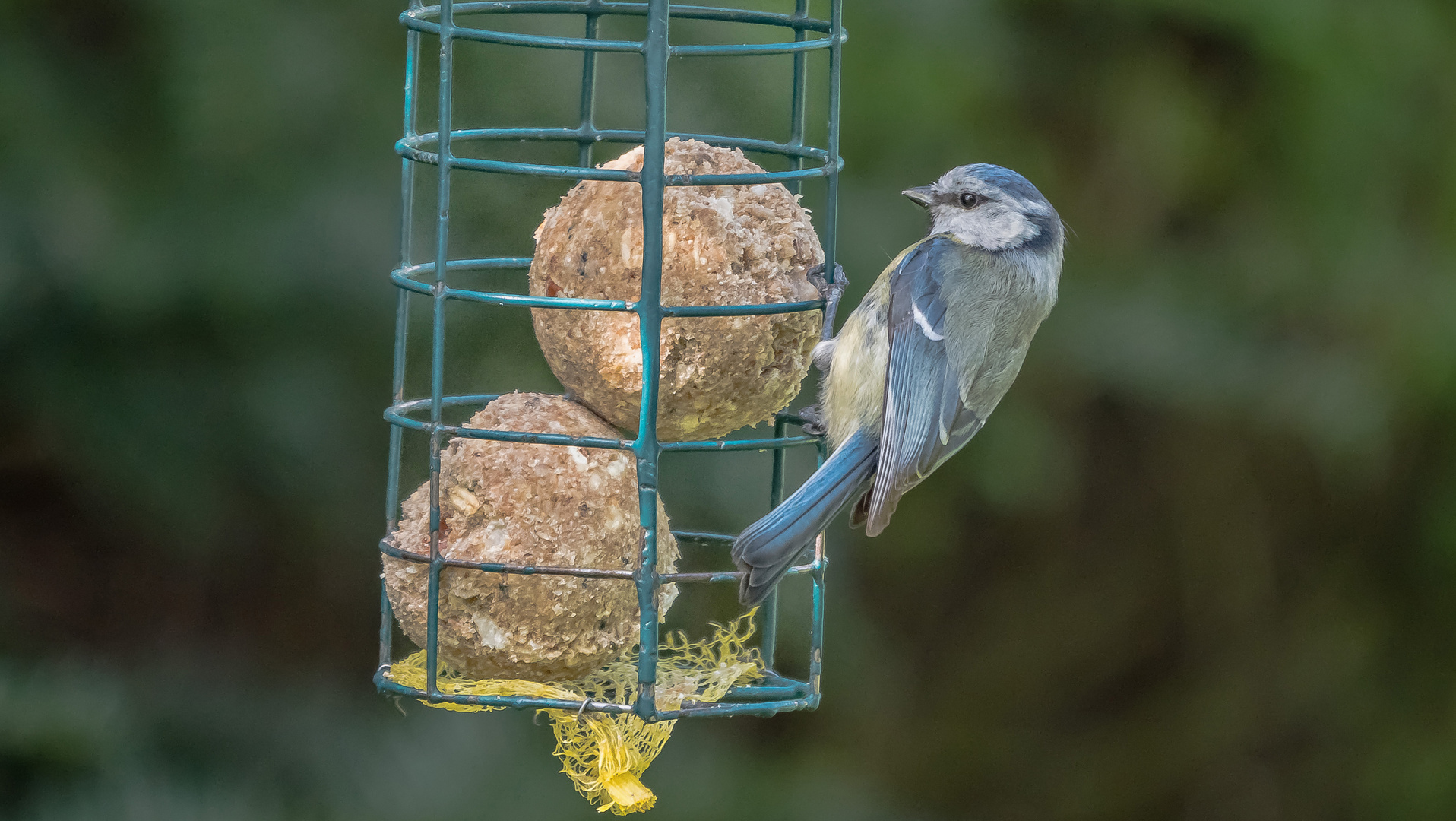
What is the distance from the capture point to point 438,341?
252 cm

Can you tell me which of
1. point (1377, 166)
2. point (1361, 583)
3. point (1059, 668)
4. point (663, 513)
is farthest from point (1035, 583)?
point (663, 513)

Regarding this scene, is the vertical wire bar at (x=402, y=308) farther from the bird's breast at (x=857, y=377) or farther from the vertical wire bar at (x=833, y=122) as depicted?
the bird's breast at (x=857, y=377)

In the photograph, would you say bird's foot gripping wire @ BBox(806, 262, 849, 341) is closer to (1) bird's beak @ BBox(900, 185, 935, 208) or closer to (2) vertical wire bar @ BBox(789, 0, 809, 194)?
(2) vertical wire bar @ BBox(789, 0, 809, 194)

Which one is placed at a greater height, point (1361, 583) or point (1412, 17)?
point (1412, 17)

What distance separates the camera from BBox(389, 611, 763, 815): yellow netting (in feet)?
8.47

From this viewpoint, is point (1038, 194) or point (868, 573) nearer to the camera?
point (1038, 194)

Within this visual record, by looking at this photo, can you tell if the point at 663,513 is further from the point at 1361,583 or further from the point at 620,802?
the point at 1361,583

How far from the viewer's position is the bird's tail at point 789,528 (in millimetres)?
2662

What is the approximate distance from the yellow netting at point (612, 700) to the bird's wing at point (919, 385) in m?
0.46

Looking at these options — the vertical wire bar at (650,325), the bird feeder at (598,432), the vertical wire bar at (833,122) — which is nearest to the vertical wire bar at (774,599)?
the bird feeder at (598,432)

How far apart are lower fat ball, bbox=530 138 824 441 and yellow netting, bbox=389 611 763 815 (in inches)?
17.1

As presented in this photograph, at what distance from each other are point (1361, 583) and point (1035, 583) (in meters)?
0.99

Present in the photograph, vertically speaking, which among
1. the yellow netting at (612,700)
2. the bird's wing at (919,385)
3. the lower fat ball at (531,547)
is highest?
the bird's wing at (919,385)

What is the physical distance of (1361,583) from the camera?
4.52 meters
